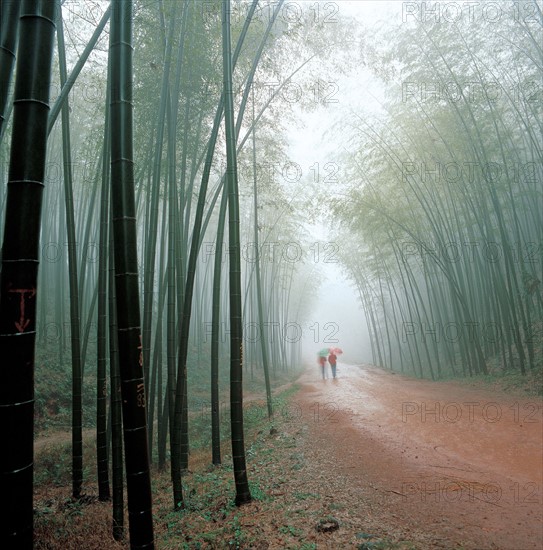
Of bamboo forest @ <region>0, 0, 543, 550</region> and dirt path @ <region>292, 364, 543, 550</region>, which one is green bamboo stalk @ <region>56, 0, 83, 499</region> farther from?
dirt path @ <region>292, 364, 543, 550</region>

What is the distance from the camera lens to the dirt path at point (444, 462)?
7.24ft

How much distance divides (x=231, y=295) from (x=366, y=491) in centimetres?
189

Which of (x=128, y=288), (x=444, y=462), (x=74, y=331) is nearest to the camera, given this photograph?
(x=128, y=288)

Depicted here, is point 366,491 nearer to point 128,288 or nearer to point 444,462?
point 444,462

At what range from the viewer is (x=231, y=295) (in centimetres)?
271

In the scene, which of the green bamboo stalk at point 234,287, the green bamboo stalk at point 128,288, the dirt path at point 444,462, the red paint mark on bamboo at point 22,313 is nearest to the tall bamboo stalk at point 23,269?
the red paint mark on bamboo at point 22,313

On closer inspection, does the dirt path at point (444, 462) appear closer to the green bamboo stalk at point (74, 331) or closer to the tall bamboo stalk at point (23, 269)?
the tall bamboo stalk at point (23, 269)

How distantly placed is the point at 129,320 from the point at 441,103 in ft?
25.9

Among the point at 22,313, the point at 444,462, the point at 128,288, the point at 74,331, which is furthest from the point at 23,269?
the point at 444,462

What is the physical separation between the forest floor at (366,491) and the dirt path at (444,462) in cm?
1

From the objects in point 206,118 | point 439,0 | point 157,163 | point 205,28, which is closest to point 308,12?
point 205,28

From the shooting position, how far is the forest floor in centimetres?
220

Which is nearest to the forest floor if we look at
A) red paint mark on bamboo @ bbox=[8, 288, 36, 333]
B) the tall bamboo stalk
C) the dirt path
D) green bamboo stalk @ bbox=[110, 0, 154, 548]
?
the dirt path

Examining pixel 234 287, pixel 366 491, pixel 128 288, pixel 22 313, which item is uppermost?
pixel 234 287
